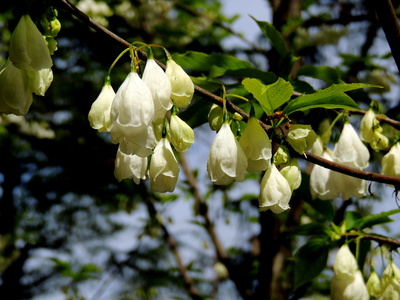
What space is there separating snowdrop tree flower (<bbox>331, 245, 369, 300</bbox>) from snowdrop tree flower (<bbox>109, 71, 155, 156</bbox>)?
863mm

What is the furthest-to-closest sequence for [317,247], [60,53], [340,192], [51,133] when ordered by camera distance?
[51,133] → [60,53] → [317,247] → [340,192]

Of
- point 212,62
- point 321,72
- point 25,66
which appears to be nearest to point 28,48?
point 25,66

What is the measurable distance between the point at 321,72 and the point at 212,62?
0.35 m

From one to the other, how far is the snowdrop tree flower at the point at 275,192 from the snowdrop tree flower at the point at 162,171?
0.69 ft

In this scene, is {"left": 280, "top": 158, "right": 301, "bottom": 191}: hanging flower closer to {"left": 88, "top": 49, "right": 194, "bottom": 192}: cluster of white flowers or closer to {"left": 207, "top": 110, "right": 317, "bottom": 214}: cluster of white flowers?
{"left": 207, "top": 110, "right": 317, "bottom": 214}: cluster of white flowers

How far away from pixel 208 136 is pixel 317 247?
173cm

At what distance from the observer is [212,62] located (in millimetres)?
1326

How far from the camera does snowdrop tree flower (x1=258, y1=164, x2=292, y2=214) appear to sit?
108 cm

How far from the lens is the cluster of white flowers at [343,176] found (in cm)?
136

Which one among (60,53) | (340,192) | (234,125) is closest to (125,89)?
(234,125)

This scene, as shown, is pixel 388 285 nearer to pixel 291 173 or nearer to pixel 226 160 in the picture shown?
pixel 291 173

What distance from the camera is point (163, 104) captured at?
3.04 ft

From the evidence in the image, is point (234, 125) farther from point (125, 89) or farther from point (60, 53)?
point (60, 53)

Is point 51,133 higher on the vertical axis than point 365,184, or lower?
lower
